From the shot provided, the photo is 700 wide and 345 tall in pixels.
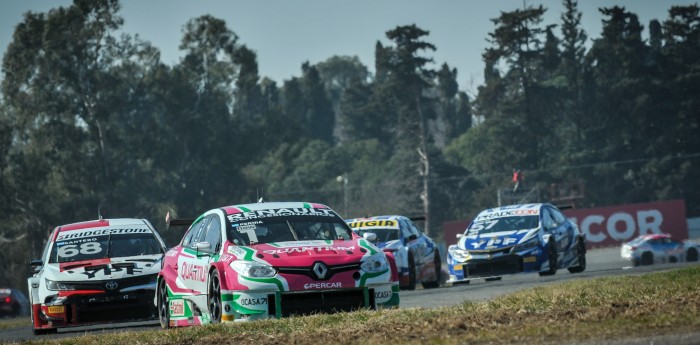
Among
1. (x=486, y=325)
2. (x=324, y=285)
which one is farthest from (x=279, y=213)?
(x=486, y=325)

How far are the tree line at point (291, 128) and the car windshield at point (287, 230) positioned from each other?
197ft

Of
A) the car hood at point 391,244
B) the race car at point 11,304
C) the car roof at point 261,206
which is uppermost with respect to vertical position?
the car roof at point 261,206

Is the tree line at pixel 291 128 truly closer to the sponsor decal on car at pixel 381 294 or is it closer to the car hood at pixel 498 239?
the car hood at pixel 498 239

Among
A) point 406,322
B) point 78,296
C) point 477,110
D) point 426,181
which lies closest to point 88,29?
point 426,181

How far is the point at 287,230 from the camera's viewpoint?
551 inches

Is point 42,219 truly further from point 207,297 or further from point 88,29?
point 207,297

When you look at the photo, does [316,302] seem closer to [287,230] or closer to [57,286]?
[287,230]

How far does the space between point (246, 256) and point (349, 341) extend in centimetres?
304

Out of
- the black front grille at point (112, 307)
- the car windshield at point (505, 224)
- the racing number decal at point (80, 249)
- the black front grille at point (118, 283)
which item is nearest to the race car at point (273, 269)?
the black front grille at point (112, 307)

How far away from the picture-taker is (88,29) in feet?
250

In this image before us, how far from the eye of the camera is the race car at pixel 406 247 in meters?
25.9

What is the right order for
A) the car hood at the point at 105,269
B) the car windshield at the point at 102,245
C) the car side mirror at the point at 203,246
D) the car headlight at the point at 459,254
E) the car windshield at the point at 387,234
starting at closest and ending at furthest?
the car side mirror at the point at 203,246, the car hood at the point at 105,269, the car windshield at the point at 102,245, the car headlight at the point at 459,254, the car windshield at the point at 387,234

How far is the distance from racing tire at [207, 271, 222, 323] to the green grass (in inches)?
35.4

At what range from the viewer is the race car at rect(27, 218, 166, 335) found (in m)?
16.9
